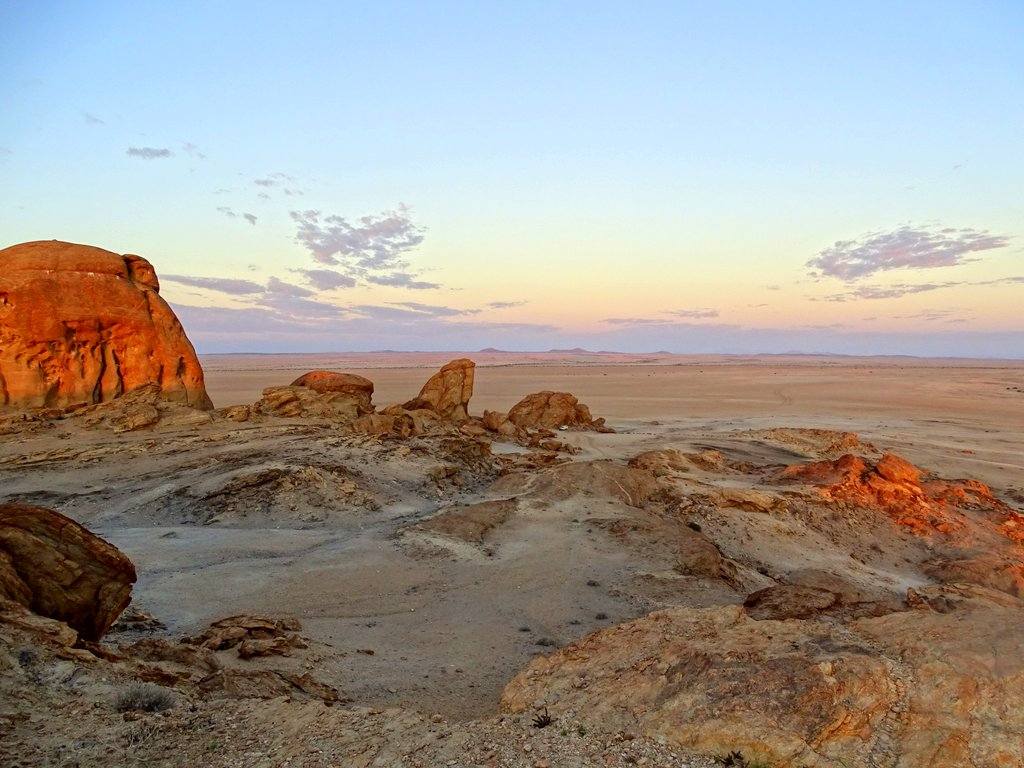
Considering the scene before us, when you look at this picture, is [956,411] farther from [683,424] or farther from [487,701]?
[487,701]

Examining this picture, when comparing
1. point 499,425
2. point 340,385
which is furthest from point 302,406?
point 499,425

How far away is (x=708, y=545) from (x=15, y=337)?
65.7 ft

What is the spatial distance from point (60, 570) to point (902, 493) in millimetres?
17223

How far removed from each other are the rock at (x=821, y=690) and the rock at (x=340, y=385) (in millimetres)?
17366

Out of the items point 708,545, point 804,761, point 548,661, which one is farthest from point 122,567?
point 708,545

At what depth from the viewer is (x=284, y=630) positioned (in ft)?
26.4

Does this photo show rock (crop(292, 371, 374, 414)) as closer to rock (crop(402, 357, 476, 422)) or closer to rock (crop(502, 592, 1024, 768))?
rock (crop(402, 357, 476, 422))

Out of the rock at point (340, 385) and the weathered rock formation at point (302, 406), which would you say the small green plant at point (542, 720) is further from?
the rock at point (340, 385)

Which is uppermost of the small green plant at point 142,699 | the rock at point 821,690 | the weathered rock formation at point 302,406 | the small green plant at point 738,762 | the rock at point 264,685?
the weathered rock formation at point 302,406

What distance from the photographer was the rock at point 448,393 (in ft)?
77.8

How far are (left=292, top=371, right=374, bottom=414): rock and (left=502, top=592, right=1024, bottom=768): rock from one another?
684 inches

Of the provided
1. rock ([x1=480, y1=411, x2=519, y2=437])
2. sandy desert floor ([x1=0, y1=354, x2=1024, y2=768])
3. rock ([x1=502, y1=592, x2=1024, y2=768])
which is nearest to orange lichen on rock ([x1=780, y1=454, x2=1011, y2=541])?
sandy desert floor ([x1=0, y1=354, x2=1024, y2=768])

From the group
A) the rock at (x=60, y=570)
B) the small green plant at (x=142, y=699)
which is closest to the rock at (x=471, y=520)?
the rock at (x=60, y=570)

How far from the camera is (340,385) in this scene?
2264cm
